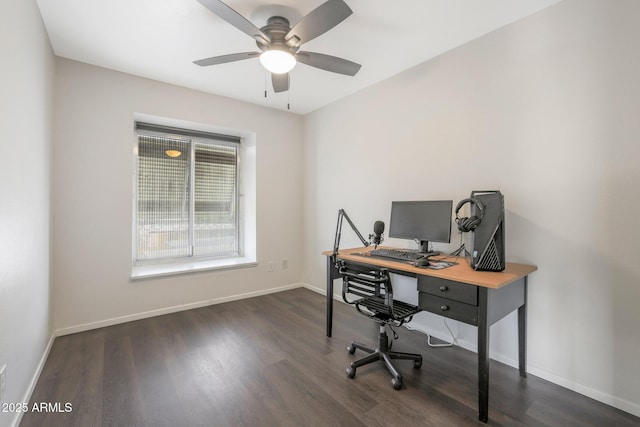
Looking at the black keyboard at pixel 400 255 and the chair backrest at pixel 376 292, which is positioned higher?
the black keyboard at pixel 400 255

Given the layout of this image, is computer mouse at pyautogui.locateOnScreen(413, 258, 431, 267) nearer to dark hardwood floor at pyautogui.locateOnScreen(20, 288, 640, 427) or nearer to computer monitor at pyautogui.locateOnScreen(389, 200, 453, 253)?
computer monitor at pyautogui.locateOnScreen(389, 200, 453, 253)

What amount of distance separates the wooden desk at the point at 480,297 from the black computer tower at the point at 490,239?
0.21 ft

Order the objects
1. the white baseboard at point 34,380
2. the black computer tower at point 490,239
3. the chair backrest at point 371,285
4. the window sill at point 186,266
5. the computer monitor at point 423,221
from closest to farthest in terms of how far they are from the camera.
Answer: the white baseboard at point 34,380, the black computer tower at point 490,239, the chair backrest at point 371,285, the computer monitor at point 423,221, the window sill at point 186,266

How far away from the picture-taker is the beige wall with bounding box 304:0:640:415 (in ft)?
5.44

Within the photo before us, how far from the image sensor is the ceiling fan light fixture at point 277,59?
6.49 feet

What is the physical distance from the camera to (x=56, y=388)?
71.8 inches

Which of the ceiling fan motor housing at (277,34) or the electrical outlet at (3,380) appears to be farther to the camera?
the ceiling fan motor housing at (277,34)

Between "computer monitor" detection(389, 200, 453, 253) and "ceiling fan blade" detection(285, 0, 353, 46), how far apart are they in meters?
1.56

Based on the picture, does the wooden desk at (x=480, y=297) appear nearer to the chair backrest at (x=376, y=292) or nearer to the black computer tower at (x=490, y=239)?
the black computer tower at (x=490, y=239)

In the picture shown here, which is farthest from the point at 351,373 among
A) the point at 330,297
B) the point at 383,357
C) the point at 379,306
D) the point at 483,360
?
the point at 483,360

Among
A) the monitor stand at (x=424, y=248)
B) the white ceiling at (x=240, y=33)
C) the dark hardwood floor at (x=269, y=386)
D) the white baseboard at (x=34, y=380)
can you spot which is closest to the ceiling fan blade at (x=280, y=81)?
the white ceiling at (x=240, y=33)

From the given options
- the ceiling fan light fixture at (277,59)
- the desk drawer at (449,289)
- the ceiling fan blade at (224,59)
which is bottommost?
the desk drawer at (449,289)

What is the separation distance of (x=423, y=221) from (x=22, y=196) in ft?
9.15

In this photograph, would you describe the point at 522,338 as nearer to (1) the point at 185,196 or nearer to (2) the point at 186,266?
(2) the point at 186,266
